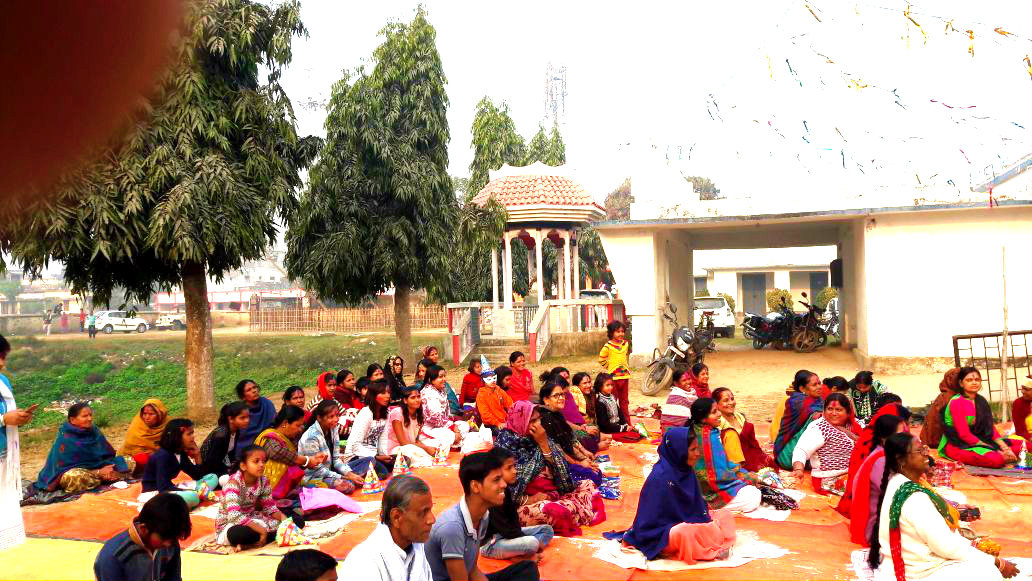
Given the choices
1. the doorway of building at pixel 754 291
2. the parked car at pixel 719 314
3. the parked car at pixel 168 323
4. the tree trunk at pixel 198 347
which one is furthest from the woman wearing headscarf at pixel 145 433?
the parked car at pixel 168 323

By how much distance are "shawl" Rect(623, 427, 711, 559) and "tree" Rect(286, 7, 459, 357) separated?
34.2ft

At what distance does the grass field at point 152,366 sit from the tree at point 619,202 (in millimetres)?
19827

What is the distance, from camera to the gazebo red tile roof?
17547mm

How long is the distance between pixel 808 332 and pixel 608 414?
8.65 metres

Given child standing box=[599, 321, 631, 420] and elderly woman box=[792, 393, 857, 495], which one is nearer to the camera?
elderly woman box=[792, 393, 857, 495]

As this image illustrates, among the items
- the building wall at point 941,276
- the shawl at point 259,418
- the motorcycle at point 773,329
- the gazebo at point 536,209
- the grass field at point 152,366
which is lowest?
the grass field at point 152,366

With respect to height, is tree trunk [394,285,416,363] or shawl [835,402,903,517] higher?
tree trunk [394,285,416,363]

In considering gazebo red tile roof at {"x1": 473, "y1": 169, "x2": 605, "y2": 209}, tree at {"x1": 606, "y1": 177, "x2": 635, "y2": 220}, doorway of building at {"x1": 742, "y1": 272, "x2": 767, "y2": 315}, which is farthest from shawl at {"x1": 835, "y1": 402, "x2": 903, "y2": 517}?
tree at {"x1": 606, "y1": 177, "x2": 635, "y2": 220}

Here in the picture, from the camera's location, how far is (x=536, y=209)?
57.3 feet

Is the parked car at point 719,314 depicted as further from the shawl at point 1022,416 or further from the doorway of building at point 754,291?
the shawl at point 1022,416

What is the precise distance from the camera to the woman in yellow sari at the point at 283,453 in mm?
6199

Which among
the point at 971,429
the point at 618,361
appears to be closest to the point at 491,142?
the point at 618,361

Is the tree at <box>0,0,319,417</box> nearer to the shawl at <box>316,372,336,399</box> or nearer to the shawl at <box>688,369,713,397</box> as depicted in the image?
the shawl at <box>316,372,336,399</box>

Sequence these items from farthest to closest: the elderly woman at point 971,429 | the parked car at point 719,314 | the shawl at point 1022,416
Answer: the parked car at point 719,314 → the shawl at point 1022,416 → the elderly woman at point 971,429
